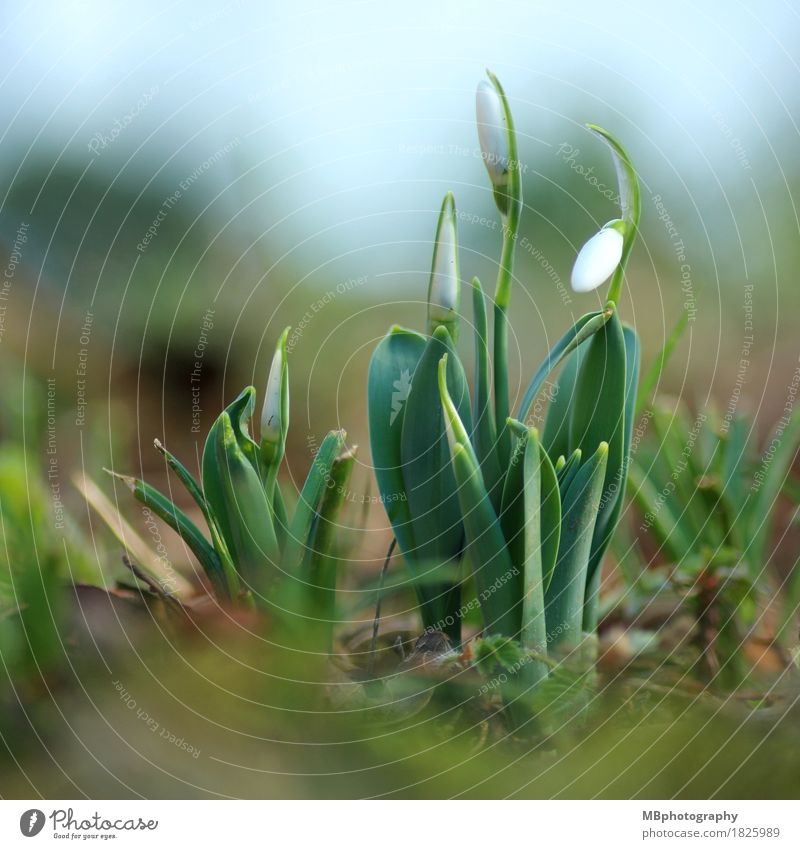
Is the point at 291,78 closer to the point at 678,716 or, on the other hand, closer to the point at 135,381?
the point at 135,381

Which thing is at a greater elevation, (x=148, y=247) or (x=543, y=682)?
(x=148, y=247)

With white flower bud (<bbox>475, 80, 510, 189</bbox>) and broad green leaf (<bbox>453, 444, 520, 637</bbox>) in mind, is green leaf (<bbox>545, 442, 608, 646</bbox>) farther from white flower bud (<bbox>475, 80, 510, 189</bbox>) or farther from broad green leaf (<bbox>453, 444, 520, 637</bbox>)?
white flower bud (<bbox>475, 80, 510, 189</bbox>)

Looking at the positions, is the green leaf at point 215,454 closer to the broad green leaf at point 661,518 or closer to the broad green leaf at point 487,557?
the broad green leaf at point 487,557

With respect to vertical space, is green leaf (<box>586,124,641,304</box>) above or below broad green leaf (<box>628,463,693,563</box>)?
above

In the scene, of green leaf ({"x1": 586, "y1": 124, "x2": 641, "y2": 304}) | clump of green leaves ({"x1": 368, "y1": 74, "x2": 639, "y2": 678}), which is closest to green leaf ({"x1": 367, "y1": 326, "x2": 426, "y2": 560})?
clump of green leaves ({"x1": 368, "y1": 74, "x2": 639, "y2": 678})

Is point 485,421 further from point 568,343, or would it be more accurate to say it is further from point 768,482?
point 768,482

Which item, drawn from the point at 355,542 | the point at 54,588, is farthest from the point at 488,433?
the point at 54,588
